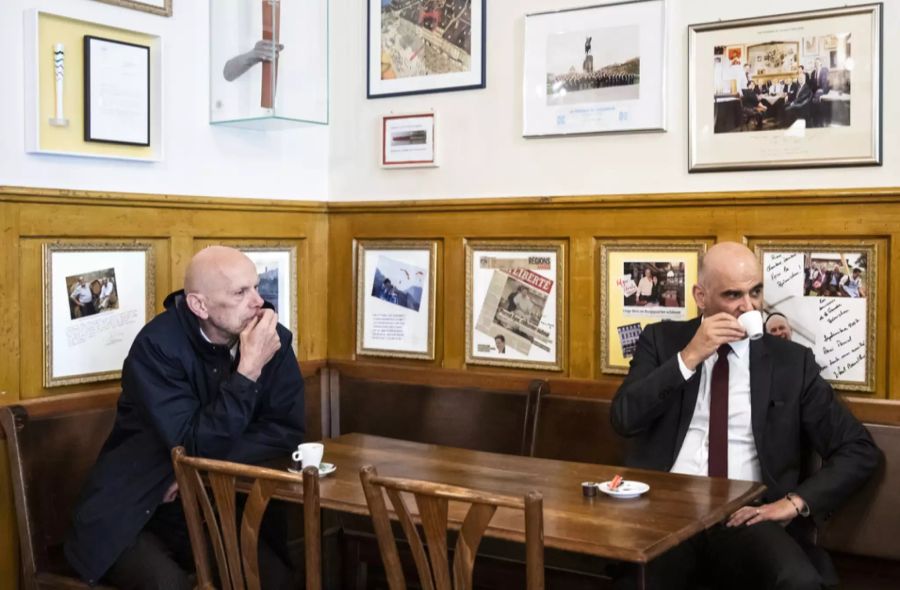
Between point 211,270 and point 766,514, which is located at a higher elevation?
point 211,270

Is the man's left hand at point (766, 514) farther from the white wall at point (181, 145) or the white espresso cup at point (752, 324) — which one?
the white wall at point (181, 145)

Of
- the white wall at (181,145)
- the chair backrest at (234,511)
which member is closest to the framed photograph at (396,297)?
the white wall at (181,145)

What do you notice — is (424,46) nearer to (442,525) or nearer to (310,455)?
(310,455)

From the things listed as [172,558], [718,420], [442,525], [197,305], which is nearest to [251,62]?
[197,305]

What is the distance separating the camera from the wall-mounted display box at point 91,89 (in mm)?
3727

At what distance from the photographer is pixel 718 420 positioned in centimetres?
354

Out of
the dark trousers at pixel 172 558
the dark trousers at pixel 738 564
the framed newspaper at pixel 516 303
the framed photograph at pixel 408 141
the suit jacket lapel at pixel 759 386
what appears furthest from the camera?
the framed photograph at pixel 408 141

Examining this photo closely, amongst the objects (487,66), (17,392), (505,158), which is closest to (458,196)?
(505,158)

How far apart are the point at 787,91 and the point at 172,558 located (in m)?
2.63

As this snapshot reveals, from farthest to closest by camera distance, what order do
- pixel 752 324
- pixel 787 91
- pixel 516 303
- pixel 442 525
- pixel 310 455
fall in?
1. pixel 516 303
2. pixel 787 91
3. pixel 752 324
4. pixel 310 455
5. pixel 442 525

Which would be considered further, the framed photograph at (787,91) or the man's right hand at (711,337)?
the framed photograph at (787,91)

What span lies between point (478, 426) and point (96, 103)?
6.32 ft

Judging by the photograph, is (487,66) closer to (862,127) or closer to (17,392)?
(862,127)

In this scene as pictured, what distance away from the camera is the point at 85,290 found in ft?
12.8
